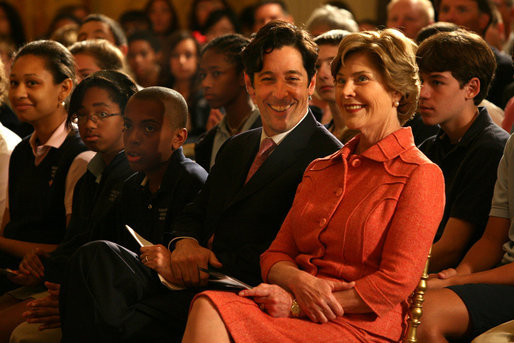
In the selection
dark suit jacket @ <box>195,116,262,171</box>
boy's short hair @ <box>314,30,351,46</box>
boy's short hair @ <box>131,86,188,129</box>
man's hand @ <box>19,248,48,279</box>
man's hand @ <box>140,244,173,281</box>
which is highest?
boy's short hair @ <box>314,30,351,46</box>

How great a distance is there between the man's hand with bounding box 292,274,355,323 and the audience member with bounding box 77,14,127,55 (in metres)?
3.59

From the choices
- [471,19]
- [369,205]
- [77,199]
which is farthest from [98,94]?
[471,19]

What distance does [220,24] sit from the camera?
6.14 metres

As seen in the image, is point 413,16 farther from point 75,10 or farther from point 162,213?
point 75,10

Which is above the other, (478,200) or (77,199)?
(478,200)

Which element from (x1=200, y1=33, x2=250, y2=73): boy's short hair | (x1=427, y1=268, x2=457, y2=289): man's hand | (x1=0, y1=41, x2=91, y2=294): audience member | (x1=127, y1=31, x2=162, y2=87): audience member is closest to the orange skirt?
(x1=427, y1=268, x2=457, y2=289): man's hand

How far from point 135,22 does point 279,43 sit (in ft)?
14.5

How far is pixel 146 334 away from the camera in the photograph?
244 centimetres

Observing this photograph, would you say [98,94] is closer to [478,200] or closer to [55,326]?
[55,326]

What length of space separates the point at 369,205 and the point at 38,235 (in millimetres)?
1802

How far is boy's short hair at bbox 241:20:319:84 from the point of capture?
261cm

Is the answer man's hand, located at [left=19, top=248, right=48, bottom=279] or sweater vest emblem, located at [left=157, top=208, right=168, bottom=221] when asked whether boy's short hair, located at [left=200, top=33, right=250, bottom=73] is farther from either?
man's hand, located at [left=19, top=248, right=48, bottom=279]

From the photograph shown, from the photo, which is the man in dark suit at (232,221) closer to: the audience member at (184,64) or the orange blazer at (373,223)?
the orange blazer at (373,223)

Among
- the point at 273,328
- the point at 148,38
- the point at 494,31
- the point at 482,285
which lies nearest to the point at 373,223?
the point at 273,328
